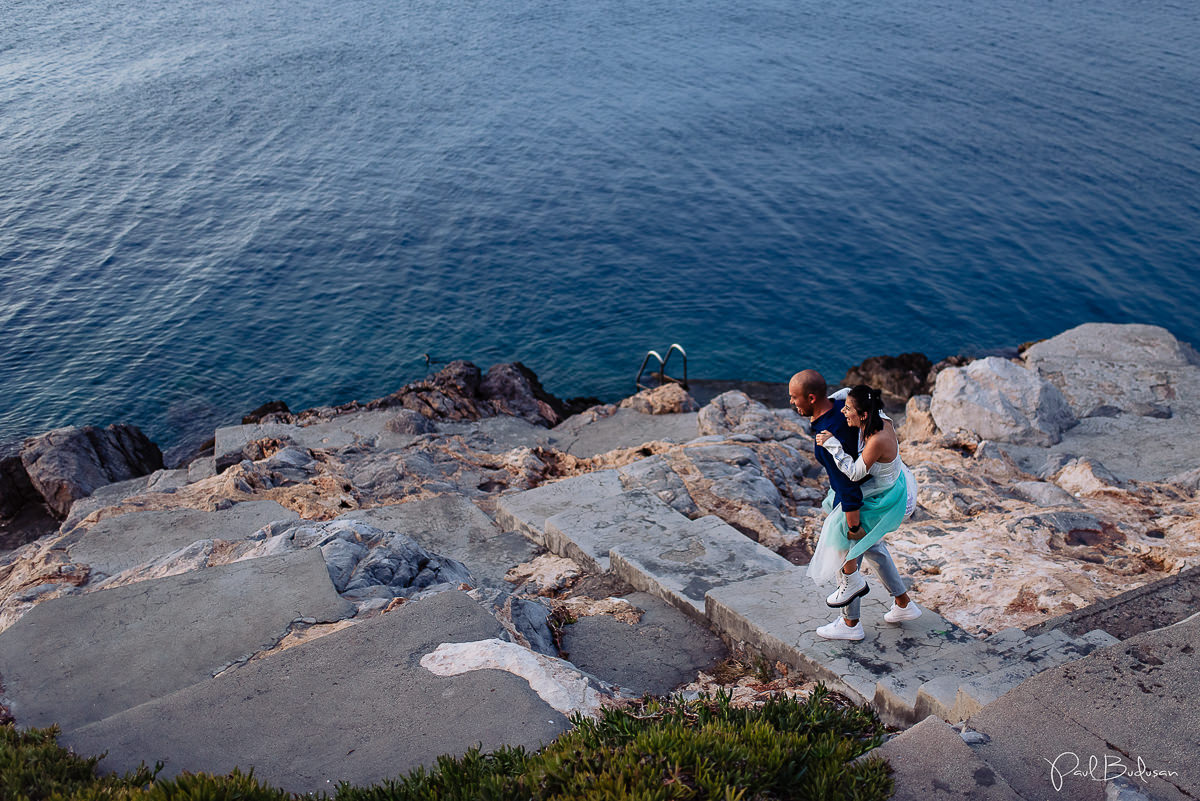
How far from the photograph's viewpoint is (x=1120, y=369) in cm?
1727

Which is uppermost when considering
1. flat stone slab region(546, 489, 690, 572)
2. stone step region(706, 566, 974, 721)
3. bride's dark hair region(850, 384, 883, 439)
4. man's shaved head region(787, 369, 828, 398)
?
man's shaved head region(787, 369, 828, 398)

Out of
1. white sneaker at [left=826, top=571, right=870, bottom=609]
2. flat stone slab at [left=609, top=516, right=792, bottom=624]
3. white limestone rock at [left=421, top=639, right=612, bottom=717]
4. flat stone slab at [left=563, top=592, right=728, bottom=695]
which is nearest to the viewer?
white limestone rock at [left=421, top=639, right=612, bottom=717]

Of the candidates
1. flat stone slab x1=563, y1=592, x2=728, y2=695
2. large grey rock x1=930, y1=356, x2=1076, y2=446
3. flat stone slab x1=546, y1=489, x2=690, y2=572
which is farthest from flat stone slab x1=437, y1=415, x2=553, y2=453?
flat stone slab x1=563, y1=592, x2=728, y2=695

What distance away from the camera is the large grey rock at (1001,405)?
14.5 m

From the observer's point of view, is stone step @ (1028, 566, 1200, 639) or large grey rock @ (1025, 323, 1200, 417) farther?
large grey rock @ (1025, 323, 1200, 417)

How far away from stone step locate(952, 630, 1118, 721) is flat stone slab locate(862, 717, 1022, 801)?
24.7 inches

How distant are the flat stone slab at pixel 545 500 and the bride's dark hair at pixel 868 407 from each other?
4.90 metres

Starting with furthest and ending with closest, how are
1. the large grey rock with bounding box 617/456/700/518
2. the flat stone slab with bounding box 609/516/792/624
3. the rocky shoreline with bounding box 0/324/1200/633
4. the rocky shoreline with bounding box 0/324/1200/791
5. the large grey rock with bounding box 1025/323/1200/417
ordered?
the large grey rock with bounding box 1025/323/1200/417, the large grey rock with bounding box 617/456/700/518, the rocky shoreline with bounding box 0/324/1200/633, the flat stone slab with bounding box 609/516/792/624, the rocky shoreline with bounding box 0/324/1200/791

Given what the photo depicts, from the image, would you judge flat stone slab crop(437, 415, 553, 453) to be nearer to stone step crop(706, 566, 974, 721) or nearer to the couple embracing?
stone step crop(706, 566, 974, 721)

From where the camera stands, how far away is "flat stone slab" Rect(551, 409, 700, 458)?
51.7 feet

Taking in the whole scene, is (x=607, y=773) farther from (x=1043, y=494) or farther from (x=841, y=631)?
(x=1043, y=494)

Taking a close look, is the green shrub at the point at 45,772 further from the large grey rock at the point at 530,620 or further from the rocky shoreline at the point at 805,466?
the rocky shoreline at the point at 805,466
